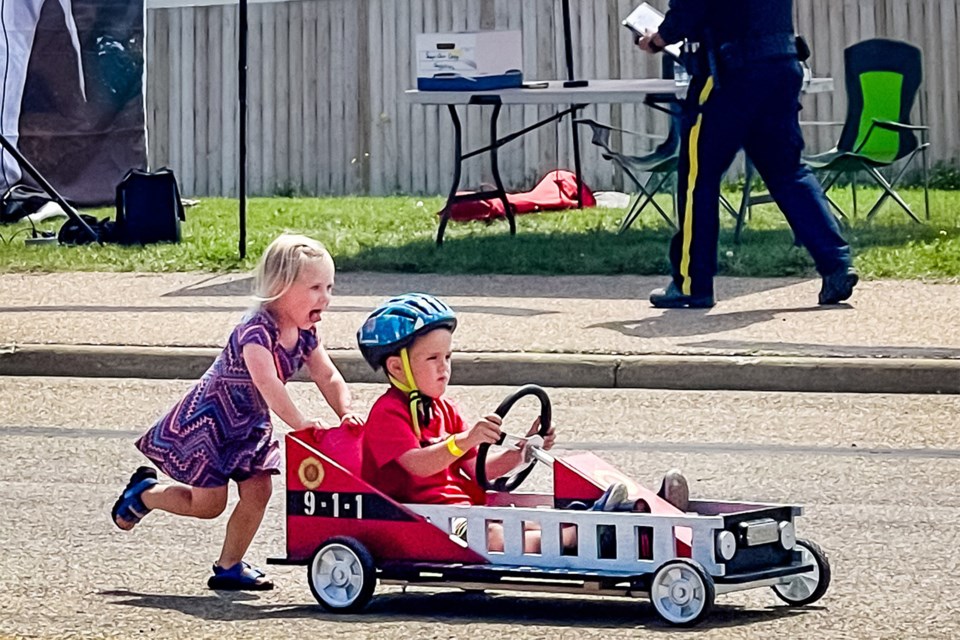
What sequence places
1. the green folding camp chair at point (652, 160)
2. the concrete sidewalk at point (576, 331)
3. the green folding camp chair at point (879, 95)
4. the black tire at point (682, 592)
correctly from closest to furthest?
the black tire at point (682, 592), the concrete sidewalk at point (576, 331), the green folding camp chair at point (652, 160), the green folding camp chair at point (879, 95)

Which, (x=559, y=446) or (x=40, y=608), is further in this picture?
(x=559, y=446)

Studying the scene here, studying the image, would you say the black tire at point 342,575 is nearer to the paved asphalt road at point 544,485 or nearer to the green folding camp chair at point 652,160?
the paved asphalt road at point 544,485

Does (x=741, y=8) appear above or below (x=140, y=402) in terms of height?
above

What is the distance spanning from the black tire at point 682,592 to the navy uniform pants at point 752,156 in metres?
5.95

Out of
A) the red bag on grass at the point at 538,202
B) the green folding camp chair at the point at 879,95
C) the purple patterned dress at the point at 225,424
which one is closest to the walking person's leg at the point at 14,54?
the red bag on grass at the point at 538,202

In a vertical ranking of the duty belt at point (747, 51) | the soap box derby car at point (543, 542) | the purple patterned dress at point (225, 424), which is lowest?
the soap box derby car at point (543, 542)

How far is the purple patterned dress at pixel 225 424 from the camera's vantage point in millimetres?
5660

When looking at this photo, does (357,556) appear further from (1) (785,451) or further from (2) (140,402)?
(2) (140,402)

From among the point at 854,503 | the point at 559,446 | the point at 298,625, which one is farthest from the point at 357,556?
the point at 559,446

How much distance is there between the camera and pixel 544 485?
7.40m

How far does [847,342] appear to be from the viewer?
9945 millimetres

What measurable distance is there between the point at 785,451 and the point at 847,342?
2.11 meters

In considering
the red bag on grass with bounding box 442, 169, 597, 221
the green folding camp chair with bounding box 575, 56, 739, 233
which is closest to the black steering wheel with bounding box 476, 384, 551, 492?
the green folding camp chair with bounding box 575, 56, 739, 233

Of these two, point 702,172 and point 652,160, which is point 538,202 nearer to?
point 652,160
